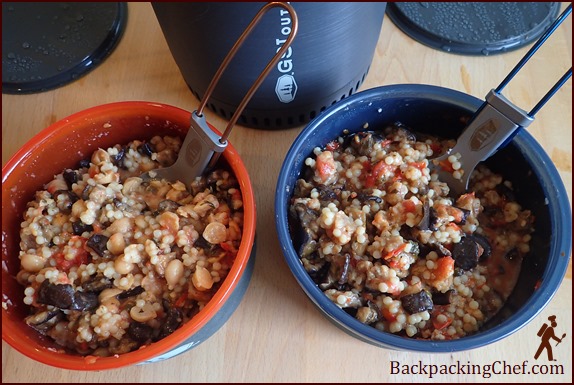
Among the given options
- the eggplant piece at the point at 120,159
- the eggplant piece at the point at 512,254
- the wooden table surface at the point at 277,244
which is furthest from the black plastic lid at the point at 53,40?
the eggplant piece at the point at 512,254

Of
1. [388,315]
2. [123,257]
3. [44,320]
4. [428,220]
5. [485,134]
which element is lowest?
[44,320]

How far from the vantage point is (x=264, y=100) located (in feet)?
2.94

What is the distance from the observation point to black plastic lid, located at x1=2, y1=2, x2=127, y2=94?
105 centimetres

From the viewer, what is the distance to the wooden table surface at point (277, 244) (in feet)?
2.78

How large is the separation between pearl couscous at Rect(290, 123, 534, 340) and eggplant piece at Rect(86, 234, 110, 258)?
0.93ft

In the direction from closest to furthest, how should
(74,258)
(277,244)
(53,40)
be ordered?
1. (74,258)
2. (277,244)
3. (53,40)

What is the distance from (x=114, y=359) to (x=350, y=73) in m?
0.60

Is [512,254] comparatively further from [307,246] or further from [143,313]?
[143,313]

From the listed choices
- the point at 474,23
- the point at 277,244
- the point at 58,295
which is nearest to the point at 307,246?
the point at 277,244

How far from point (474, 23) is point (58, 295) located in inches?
37.4

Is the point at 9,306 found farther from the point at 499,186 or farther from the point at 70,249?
the point at 499,186

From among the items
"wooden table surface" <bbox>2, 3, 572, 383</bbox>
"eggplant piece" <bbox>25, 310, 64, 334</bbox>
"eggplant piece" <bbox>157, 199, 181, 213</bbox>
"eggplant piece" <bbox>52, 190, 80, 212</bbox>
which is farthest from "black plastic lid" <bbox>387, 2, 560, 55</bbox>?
"eggplant piece" <bbox>25, 310, 64, 334</bbox>

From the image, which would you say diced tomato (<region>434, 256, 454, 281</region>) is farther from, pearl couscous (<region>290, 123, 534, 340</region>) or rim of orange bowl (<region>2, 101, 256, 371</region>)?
rim of orange bowl (<region>2, 101, 256, 371</region>)

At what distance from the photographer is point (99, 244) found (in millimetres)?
776
